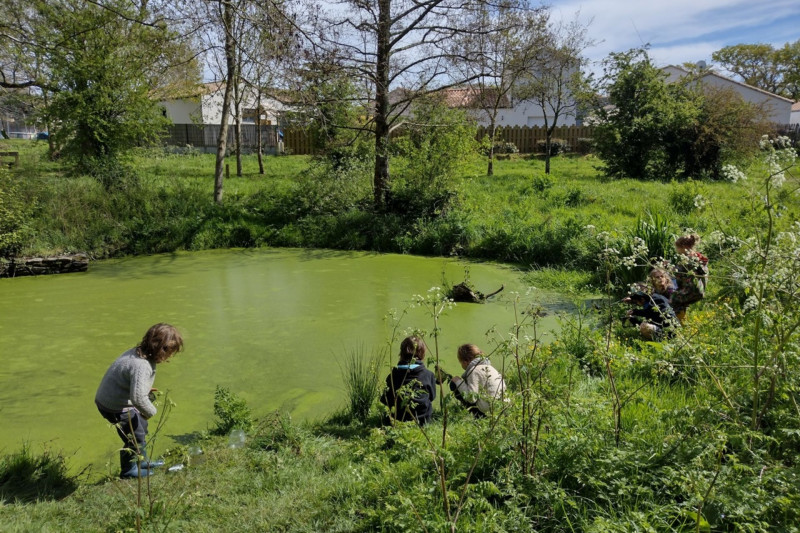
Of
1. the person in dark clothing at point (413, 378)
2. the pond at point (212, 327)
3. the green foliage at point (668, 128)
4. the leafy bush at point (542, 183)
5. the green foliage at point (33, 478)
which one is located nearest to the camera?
the green foliage at point (33, 478)

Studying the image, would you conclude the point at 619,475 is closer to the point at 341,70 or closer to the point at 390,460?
the point at 390,460

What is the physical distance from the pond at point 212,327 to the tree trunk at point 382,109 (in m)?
2.12

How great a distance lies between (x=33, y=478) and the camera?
3.48 m

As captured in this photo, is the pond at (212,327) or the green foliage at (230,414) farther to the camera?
the pond at (212,327)

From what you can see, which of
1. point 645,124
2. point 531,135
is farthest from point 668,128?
point 531,135

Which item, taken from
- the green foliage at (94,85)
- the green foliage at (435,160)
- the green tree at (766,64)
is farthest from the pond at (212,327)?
the green tree at (766,64)

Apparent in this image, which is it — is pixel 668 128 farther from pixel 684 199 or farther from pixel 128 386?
pixel 128 386

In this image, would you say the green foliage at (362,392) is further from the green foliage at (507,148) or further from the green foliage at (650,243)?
the green foliage at (507,148)

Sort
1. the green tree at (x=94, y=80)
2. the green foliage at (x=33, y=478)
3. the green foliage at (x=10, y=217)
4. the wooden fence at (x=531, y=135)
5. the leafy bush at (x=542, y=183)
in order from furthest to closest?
the wooden fence at (x=531, y=135) < the leafy bush at (x=542, y=183) < the green tree at (x=94, y=80) < the green foliage at (x=10, y=217) < the green foliage at (x=33, y=478)

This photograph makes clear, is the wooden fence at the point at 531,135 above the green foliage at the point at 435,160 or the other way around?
above

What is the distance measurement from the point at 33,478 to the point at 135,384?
0.85 meters

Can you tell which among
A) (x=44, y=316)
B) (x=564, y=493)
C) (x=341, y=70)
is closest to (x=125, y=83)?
(x=341, y=70)

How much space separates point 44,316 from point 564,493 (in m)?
6.87

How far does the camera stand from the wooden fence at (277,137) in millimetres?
23875
